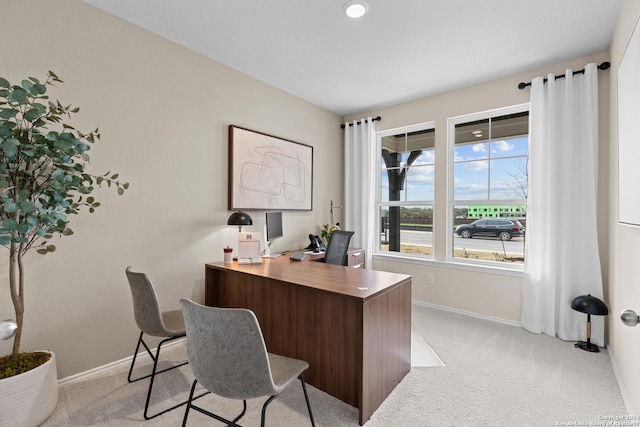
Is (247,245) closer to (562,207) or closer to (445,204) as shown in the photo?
(445,204)

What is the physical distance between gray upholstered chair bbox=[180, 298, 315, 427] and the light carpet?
67cm

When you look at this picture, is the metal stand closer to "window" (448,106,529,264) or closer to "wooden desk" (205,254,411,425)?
"window" (448,106,529,264)

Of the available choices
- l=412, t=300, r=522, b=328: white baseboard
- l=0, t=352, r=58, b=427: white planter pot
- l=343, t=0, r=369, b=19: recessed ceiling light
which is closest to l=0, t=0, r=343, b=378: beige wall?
l=0, t=352, r=58, b=427: white planter pot

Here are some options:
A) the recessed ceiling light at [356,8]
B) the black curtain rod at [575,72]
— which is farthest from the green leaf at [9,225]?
the black curtain rod at [575,72]

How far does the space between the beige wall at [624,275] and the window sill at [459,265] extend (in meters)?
0.83

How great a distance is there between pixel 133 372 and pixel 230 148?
2.11 m

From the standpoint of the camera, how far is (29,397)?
1683mm

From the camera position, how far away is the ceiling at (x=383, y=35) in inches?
88.3

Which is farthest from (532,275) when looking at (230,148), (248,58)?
(248,58)

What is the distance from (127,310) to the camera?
2451mm

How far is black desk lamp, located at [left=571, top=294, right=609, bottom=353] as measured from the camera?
101 inches

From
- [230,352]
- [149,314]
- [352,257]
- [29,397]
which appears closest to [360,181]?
[352,257]

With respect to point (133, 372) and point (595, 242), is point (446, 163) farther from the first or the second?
point (133, 372)

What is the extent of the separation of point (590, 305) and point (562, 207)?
0.92 metres
